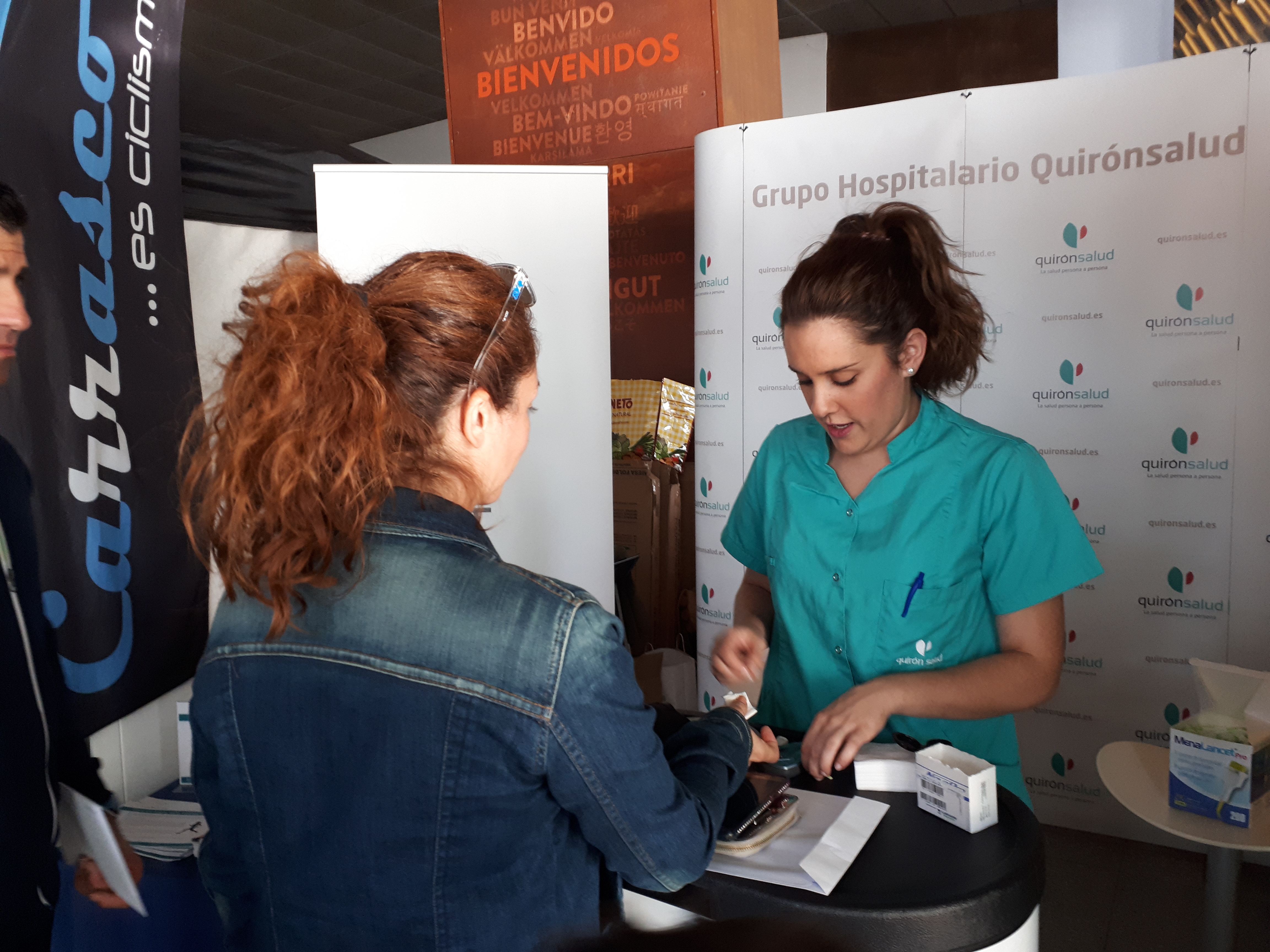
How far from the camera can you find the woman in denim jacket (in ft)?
2.66

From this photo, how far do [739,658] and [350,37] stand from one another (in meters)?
6.42

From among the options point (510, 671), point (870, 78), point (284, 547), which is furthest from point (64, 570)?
point (870, 78)

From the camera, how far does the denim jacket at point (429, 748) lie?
2.65ft

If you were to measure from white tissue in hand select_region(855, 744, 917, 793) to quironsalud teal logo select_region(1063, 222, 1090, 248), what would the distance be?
2256 millimetres

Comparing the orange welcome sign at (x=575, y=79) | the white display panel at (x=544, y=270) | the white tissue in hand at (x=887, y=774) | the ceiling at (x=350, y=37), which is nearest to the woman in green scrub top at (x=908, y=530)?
the white tissue in hand at (x=887, y=774)

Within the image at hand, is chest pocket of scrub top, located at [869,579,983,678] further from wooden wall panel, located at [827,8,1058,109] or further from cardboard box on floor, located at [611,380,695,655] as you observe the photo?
wooden wall panel, located at [827,8,1058,109]

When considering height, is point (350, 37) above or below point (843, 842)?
above

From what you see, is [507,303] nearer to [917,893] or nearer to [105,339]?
[917,893]

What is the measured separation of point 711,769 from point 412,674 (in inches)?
16.3

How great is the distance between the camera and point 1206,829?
1735 mm

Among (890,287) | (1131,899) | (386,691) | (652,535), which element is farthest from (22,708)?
(1131,899)

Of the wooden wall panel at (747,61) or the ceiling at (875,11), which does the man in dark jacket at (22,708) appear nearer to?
the wooden wall panel at (747,61)

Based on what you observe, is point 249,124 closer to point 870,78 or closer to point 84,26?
point 84,26

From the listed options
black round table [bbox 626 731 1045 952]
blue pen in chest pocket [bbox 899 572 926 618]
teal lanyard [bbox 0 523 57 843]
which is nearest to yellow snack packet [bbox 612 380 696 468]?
blue pen in chest pocket [bbox 899 572 926 618]
